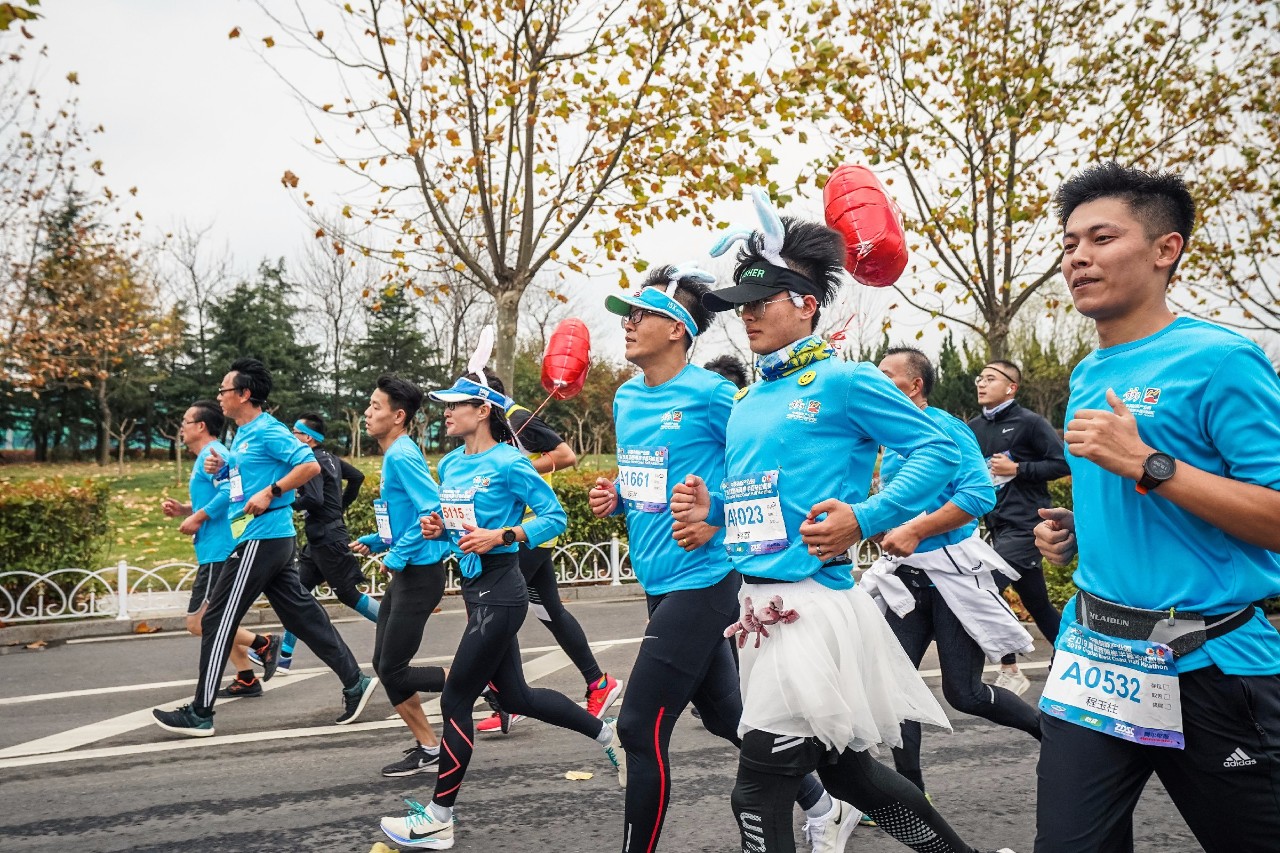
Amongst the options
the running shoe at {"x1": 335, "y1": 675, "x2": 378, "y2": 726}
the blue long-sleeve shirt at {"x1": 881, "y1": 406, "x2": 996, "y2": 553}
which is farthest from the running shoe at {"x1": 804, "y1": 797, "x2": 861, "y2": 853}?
the running shoe at {"x1": 335, "y1": 675, "x2": 378, "y2": 726}

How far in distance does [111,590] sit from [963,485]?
9.59 m

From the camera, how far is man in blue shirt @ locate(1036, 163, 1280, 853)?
214 centimetres

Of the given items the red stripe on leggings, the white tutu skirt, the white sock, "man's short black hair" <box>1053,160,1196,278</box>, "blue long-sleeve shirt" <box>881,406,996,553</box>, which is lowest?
the white sock

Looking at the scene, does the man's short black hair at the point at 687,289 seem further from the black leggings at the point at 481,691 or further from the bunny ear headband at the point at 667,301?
the black leggings at the point at 481,691

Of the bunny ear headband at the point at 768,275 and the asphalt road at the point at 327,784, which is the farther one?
the asphalt road at the point at 327,784

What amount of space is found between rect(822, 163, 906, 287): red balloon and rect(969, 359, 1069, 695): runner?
3.31 m

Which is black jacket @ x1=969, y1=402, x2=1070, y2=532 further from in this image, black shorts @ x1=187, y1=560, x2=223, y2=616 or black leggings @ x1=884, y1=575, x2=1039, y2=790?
black shorts @ x1=187, y1=560, x2=223, y2=616

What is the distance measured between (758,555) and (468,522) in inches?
80.4

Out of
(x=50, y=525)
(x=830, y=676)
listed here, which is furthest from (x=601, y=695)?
(x=50, y=525)

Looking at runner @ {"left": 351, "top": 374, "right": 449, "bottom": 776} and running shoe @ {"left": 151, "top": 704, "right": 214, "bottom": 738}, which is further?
running shoe @ {"left": 151, "top": 704, "right": 214, "bottom": 738}

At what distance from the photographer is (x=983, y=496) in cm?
421

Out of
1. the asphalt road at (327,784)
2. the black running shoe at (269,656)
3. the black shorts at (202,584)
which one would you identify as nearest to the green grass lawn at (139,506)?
the black running shoe at (269,656)

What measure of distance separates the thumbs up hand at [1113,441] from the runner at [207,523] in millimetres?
5663

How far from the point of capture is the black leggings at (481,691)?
14.3ft
